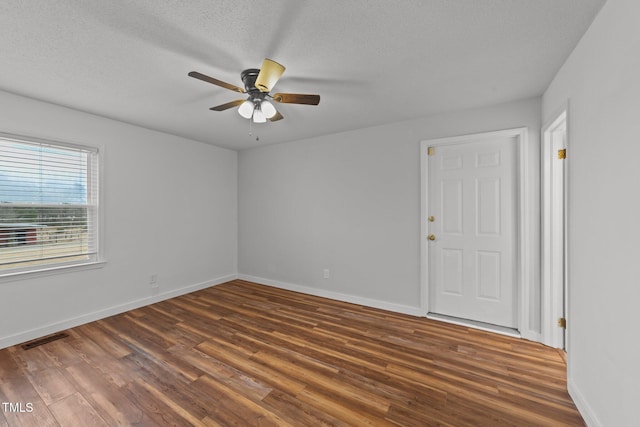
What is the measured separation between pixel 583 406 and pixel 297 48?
117 inches

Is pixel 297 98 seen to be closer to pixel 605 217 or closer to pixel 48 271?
pixel 605 217

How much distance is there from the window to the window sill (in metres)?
0.05

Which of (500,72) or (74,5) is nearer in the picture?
(74,5)

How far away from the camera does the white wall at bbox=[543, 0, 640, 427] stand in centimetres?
121

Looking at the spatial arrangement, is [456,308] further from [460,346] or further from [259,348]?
[259,348]

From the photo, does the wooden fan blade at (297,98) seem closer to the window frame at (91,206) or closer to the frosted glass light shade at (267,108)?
the frosted glass light shade at (267,108)

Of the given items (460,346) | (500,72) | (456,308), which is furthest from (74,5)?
(456,308)

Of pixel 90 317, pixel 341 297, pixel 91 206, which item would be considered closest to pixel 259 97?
pixel 91 206

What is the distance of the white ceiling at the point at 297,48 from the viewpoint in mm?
1483

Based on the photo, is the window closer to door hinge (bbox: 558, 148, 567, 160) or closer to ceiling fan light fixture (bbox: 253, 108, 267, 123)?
ceiling fan light fixture (bbox: 253, 108, 267, 123)

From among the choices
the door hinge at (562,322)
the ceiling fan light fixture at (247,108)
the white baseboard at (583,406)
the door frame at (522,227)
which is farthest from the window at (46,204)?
the door hinge at (562,322)

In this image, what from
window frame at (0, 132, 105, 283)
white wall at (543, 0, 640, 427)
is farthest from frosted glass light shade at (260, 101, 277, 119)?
window frame at (0, 132, 105, 283)

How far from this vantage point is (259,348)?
251 centimetres

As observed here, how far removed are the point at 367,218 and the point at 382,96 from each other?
1.60 meters
